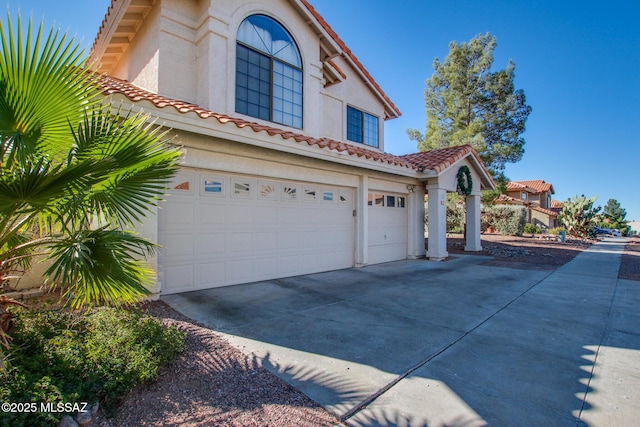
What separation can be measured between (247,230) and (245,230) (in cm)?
6

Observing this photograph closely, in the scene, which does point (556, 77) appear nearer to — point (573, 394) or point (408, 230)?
point (408, 230)

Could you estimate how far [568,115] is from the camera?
25.3 metres

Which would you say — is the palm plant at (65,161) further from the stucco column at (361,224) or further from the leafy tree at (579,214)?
the leafy tree at (579,214)

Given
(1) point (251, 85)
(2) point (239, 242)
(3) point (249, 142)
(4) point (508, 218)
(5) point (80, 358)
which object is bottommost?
(5) point (80, 358)

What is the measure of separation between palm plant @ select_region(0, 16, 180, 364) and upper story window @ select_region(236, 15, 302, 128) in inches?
207

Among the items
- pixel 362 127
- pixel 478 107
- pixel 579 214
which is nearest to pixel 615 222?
pixel 579 214

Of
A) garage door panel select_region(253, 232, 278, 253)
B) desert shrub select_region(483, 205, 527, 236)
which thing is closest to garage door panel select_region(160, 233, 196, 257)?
garage door panel select_region(253, 232, 278, 253)

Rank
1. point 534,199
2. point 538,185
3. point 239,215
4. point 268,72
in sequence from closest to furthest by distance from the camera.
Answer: point 239,215, point 268,72, point 534,199, point 538,185

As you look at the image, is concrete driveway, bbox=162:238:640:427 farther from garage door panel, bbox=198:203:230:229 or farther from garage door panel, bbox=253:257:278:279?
garage door panel, bbox=198:203:230:229

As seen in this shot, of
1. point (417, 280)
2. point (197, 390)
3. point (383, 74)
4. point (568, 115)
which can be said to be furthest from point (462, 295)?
point (568, 115)

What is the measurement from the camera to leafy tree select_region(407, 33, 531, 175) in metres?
20.4

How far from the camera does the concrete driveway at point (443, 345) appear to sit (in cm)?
293

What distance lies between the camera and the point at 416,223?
1266 cm

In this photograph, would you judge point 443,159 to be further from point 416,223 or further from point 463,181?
point 416,223
